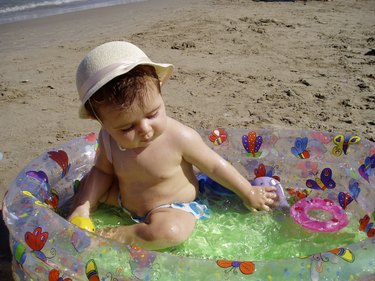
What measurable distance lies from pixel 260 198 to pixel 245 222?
15 centimetres

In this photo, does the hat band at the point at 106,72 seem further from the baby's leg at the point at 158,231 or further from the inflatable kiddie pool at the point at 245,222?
the baby's leg at the point at 158,231

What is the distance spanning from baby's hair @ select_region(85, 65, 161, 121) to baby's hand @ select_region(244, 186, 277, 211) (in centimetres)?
77

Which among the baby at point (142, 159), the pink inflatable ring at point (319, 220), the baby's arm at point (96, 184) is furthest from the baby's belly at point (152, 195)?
the pink inflatable ring at point (319, 220)

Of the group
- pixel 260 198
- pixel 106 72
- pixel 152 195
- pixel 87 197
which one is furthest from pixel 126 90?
pixel 260 198

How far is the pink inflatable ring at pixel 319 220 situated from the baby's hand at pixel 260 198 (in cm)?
11

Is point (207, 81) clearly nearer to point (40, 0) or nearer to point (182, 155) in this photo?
point (182, 155)

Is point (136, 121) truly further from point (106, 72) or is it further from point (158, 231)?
point (158, 231)

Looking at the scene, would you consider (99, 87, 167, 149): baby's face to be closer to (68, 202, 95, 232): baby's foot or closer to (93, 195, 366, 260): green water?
(68, 202, 95, 232): baby's foot

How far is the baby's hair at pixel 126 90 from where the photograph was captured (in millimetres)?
1837

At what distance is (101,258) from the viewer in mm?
1591

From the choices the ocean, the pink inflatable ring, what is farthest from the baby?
the ocean

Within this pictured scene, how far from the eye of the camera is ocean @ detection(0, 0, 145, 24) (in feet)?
28.7

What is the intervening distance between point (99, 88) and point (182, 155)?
0.57 metres

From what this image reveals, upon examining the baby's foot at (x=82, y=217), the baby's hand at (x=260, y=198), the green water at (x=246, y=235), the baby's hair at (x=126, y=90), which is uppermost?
the baby's hair at (x=126, y=90)
